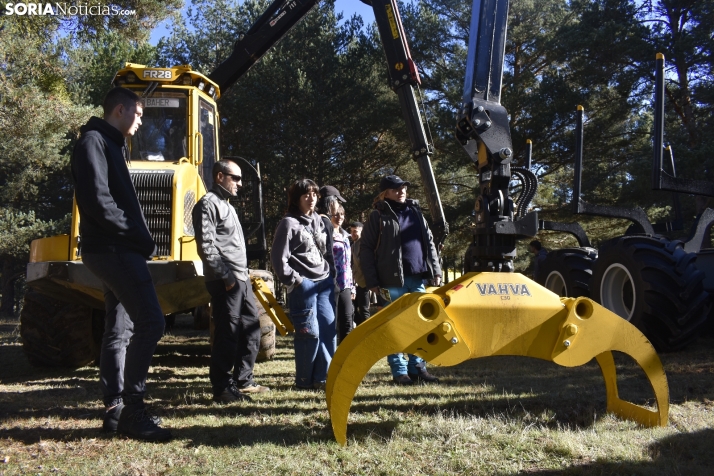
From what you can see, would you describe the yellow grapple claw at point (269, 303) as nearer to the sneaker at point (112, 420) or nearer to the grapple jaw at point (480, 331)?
the sneaker at point (112, 420)

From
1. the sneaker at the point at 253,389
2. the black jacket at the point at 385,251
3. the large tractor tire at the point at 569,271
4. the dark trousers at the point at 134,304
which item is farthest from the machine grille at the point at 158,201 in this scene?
the large tractor tire at the point at 569,271

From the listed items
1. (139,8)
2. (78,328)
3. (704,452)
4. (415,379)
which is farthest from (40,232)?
(704,452)

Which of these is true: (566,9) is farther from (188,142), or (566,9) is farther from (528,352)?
(528,352)

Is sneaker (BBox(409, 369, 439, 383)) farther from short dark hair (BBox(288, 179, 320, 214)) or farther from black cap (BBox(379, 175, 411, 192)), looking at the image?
short dark hair (BBox(288, 179, 320, 214))

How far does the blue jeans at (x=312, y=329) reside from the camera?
5316 mm

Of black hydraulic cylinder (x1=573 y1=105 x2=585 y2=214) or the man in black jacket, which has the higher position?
black hydraulic cylinder (x1=573 y1=105 x2=585 y2=214)

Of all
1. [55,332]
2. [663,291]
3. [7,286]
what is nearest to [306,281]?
[55,332]

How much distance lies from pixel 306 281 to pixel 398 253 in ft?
2.91

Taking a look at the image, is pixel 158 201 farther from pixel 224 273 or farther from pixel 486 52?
pixel 486 52

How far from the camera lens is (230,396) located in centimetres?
497

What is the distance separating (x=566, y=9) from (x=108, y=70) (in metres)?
19.9

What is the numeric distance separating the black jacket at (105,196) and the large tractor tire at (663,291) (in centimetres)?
502

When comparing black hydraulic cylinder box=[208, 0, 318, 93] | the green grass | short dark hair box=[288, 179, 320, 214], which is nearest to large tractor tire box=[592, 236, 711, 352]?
the green grass

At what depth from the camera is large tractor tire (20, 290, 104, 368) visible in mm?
6770
